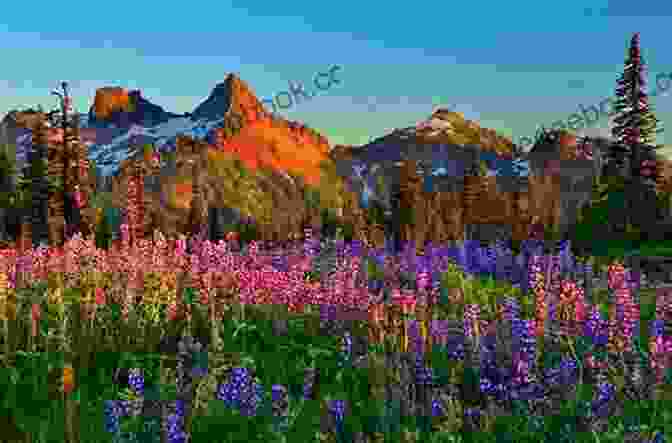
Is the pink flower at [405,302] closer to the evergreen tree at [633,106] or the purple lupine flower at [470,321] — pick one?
the purple lupine flower at [470,321]

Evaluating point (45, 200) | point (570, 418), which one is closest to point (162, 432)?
point (570, 418)

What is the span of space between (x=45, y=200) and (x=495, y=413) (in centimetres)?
6242

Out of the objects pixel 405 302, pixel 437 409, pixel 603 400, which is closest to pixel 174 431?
pixel 437 409

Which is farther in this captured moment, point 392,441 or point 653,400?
point 653,400

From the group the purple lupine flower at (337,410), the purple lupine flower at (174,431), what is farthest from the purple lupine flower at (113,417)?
the purple lupine flower at (337,410)

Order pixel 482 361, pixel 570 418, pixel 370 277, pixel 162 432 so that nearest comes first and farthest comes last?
1. pixel 162 432
2. pixel 570 418
3. pixel 482 361
4. pixel 370 277

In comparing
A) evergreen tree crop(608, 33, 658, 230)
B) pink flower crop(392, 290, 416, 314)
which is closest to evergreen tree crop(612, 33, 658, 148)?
evergreen tree crop(608, 33, 658, 230)

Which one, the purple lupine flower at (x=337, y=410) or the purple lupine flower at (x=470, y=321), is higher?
the purple lupine flower at (x=470, y=321)

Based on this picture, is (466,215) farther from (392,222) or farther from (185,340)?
(185,340)

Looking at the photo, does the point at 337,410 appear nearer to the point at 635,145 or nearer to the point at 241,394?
the point at 241,394

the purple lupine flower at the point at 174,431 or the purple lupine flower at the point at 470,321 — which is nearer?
the purple lupine flower at the point at 174,431

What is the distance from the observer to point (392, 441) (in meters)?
4.23

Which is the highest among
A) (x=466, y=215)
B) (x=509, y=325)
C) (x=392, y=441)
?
(x=466, y=215)

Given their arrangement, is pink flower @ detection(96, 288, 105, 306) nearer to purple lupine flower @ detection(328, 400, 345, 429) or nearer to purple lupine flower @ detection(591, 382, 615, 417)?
purple lupine flower @ detection(328, 400, 345, 429)
